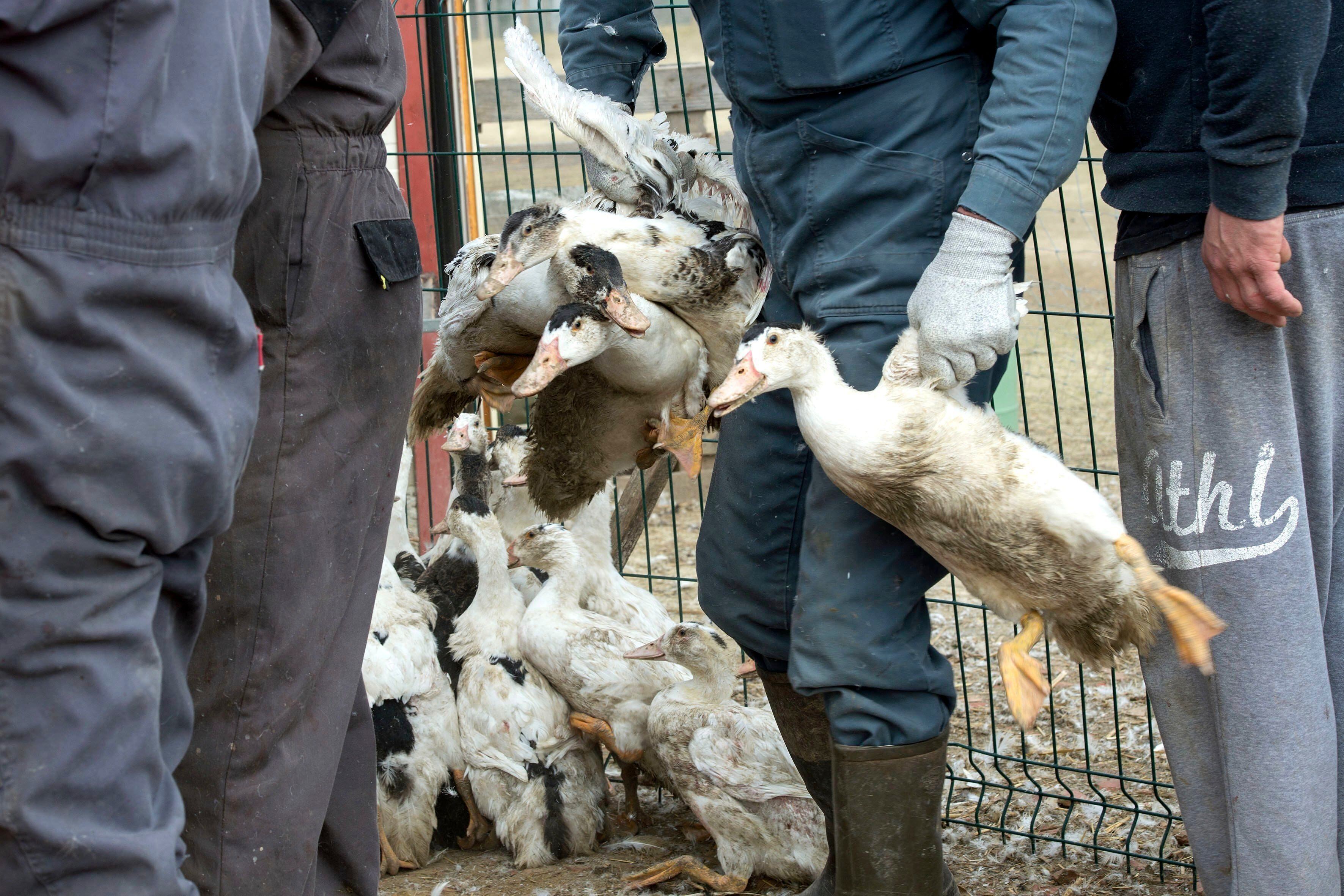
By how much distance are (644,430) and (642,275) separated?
51cm

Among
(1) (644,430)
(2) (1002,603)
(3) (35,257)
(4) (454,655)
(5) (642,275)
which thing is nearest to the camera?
(3) (35,257)

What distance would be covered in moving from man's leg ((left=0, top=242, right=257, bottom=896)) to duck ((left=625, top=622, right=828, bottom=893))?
6.89ft

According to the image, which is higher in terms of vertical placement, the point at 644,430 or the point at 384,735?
the point at 644,430

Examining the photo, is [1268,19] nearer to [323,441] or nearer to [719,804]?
[323,441]

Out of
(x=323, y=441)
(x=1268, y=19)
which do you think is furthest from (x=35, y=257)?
(x=1268, y=19)

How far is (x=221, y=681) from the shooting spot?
1915 mm

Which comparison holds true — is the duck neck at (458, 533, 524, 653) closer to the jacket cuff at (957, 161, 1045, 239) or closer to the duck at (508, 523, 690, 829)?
the duck at (508, 523, 690, 829)

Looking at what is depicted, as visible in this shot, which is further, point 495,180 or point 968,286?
point 495,180

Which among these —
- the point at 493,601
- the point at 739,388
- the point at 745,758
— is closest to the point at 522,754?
the point at 493,601

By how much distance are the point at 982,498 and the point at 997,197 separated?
1.79 feet

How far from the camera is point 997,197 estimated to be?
217cm

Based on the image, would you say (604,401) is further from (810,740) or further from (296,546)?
(296,546)

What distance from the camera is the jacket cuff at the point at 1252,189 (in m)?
2.11

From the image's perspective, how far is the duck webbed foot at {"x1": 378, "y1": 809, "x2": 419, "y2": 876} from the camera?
3.49 metres
